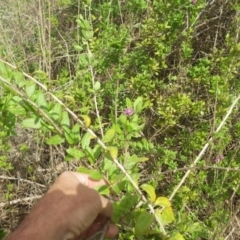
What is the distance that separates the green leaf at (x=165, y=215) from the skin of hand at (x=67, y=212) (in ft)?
0.64

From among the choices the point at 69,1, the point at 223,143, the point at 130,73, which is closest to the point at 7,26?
the point at 69,1

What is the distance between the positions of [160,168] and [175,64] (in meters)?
0.64

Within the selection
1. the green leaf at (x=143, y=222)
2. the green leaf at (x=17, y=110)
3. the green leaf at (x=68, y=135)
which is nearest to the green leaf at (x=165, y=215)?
the green leaf at (x=143, y=222)

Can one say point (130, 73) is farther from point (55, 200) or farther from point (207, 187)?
point (55, 200)

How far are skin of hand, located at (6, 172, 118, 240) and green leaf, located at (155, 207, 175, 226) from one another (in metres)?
0.19

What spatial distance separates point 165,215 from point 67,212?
26 cm

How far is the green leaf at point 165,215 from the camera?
3.02 feet

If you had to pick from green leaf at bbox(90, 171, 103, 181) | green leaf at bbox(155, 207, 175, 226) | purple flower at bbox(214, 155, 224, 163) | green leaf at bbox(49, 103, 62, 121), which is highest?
green leaf at bbox(49, 103, 62, 121)

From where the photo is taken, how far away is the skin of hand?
1.01 m

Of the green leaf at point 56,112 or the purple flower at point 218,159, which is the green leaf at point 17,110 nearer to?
the green leaf at point 56,112

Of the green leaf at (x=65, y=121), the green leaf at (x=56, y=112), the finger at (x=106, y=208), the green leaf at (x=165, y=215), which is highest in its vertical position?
the green leaf at (x=56, y=112)

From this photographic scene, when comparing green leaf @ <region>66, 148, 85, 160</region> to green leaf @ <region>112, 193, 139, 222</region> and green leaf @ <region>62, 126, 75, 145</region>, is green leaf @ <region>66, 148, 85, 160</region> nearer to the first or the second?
green leaf @ <region>62, 126, 75, 145</region>

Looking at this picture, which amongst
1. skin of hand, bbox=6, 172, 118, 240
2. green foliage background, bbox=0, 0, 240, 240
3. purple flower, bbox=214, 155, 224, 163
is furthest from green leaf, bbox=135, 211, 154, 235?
purple flower, bbox=214, 155, 224, 163

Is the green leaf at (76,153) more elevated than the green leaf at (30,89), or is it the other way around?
the green leaf at (30,89)
